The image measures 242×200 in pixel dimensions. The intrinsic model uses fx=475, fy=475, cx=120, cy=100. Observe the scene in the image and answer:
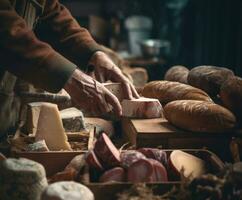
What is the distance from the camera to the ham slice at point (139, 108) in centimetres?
287

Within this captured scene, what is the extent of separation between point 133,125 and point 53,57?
0.62 m

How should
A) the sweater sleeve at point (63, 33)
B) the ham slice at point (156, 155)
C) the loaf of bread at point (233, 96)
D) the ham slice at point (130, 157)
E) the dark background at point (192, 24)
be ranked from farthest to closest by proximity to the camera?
the dark background at point (192, 24)
the sweater sleeve at point (63, 33)
the loaf of bread at point (233, 96)
the ham slice at point (156, 155)
the ham slice at point (130, 157)

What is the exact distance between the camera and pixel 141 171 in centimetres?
200

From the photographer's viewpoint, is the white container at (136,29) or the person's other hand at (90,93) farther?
the white container at (136,29)

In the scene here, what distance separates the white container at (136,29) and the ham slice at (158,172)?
24.9ft

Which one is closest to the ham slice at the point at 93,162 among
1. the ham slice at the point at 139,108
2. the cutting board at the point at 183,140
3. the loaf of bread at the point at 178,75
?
the cutting board at the point at 183,140

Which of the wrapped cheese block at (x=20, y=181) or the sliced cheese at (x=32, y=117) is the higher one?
the wrapped cheese block at (x=20, y=181)

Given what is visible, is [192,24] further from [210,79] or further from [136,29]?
[210,79]

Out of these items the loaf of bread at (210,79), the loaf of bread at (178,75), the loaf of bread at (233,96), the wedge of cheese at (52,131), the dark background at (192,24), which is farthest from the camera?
the dark background at (192,24)

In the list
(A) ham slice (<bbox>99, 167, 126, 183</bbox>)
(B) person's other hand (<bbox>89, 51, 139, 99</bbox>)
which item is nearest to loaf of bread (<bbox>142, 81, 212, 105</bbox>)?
(B) person's other hand (<bbox>89, 51, 139, 99</bbox>)

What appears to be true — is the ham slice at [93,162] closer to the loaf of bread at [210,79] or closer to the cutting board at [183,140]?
the cutting board at [183,140]

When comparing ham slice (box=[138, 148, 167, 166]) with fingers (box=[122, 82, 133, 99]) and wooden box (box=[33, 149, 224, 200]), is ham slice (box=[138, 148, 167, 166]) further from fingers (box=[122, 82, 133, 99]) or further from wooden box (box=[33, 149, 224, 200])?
fingers (box=[122, 82, 133, 99])

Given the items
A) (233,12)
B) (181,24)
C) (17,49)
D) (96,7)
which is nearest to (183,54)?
(181,24)

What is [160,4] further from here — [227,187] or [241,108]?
[227,187]
